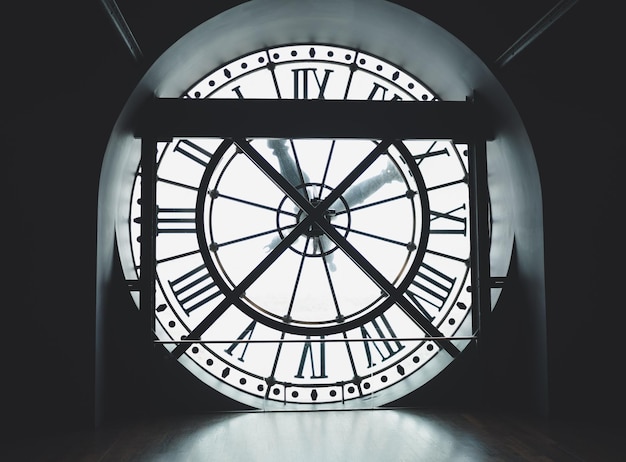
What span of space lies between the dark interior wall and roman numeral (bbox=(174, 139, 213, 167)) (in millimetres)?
862

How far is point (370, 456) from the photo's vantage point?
116 inches

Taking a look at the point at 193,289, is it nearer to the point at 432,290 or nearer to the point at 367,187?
the point at 367,187

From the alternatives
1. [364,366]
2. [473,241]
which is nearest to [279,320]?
[364,366]

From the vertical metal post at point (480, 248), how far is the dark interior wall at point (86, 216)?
49 cm

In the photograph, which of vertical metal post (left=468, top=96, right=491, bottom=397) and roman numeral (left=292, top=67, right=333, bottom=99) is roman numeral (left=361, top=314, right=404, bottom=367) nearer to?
vertical metal post (left=468, top=96, right=491, bottom=397)

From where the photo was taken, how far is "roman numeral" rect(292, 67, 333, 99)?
445 cm

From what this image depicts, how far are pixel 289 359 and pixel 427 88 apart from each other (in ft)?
7.09

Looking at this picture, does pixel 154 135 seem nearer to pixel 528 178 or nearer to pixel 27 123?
pixel 27 123

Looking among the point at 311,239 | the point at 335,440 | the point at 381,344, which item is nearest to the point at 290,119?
the point at 311,239

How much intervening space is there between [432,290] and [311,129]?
147 cm

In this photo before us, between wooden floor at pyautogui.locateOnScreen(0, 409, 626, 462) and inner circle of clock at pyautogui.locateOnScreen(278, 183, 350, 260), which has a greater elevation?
inner circle of clock at pyautogui.locateOnScreen(278, 183, 350, 260)

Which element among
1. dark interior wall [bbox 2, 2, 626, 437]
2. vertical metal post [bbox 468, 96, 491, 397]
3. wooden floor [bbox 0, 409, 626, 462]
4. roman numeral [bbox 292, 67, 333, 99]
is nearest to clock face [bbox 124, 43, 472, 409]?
roman numeral [bbox 292, 67, 333, 99]

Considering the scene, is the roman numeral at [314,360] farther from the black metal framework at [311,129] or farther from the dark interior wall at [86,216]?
the dark interior wall at [86,216]

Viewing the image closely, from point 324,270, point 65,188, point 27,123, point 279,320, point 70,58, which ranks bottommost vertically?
point 279,320
